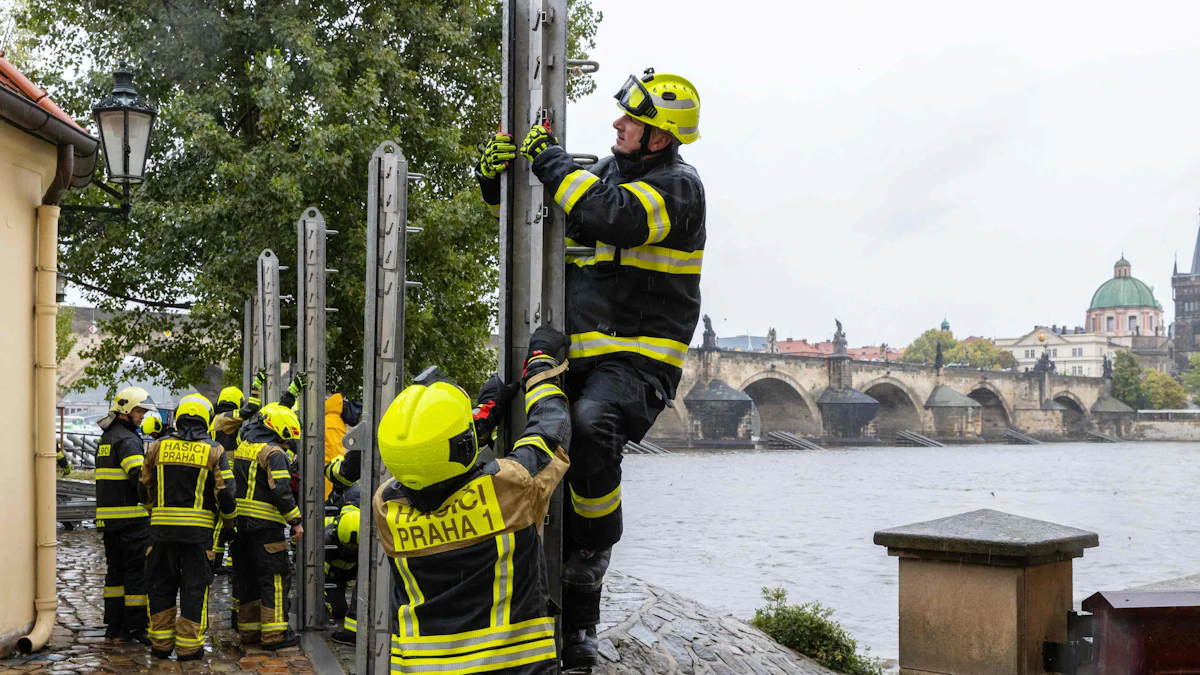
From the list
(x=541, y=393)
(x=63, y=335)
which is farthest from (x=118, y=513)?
(x=63, y=335)

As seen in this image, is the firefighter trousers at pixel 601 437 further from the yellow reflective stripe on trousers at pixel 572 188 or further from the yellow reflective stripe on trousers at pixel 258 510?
the yellow reflective stripe on trousers at pixel 258 510

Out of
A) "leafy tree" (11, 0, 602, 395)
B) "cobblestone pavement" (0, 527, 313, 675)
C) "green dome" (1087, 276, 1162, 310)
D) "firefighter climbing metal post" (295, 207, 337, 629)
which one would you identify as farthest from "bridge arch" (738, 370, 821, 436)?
"green dome" (1087, 276, 1162, 310)

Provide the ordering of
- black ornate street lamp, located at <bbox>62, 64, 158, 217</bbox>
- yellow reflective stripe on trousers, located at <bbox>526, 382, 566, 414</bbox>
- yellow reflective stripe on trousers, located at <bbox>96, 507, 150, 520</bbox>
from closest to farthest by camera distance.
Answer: yellow reflective stripe on trousers, located at <bbox>526, 382, 566, 414</bbox> < yellow reflective stripe on trousers, located at <bbox>96, 507, 150, 520</bbox> < black ornate street lamp, located at <bbox>62, 64, 158, 217</bbox>

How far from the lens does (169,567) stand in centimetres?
748

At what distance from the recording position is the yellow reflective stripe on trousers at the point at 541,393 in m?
3.77

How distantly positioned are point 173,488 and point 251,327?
6719 millimetres

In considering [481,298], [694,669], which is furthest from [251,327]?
[694,669]

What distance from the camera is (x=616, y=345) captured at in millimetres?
4109

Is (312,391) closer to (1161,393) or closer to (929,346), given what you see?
(1161,393)

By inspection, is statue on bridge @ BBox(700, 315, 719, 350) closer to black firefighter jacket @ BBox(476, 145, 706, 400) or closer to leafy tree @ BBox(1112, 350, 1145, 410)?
leafy tree @ BBox(1112, 350, 1145, 410)

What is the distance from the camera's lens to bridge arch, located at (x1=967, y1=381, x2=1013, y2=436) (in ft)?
333

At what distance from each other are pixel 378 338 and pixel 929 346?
144510mm

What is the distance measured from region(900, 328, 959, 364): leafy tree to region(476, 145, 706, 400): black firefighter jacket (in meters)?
142

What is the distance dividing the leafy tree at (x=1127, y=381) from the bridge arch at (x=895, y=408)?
3040cm
